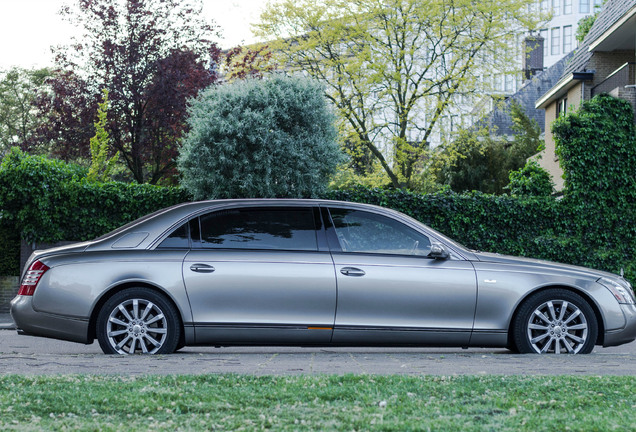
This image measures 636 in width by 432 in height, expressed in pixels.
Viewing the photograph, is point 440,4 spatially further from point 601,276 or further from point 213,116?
point 601,276

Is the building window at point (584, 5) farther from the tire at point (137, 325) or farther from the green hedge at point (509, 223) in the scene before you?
the tire at point (137, 325)

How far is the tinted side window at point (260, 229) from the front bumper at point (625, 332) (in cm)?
315

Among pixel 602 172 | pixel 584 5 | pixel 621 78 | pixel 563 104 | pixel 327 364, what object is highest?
pixel 584 5

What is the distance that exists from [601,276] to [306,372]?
371cm

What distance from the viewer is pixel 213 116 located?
1547 cm

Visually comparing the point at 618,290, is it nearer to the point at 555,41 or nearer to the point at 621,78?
the point at 621,78

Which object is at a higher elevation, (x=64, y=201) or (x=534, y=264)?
(x=64, y=201)

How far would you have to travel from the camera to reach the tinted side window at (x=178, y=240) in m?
8.20

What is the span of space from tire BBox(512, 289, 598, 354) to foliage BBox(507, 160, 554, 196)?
11.8 m

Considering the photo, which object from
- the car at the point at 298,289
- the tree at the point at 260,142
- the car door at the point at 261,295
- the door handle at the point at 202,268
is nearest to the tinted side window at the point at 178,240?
the car at the point at 298,289

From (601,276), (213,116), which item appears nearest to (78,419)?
(601,276)

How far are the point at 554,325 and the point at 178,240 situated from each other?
12.7ft

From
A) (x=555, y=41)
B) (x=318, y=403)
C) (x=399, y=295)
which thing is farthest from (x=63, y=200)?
(x=555, y=41)

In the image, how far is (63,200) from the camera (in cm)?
1644
